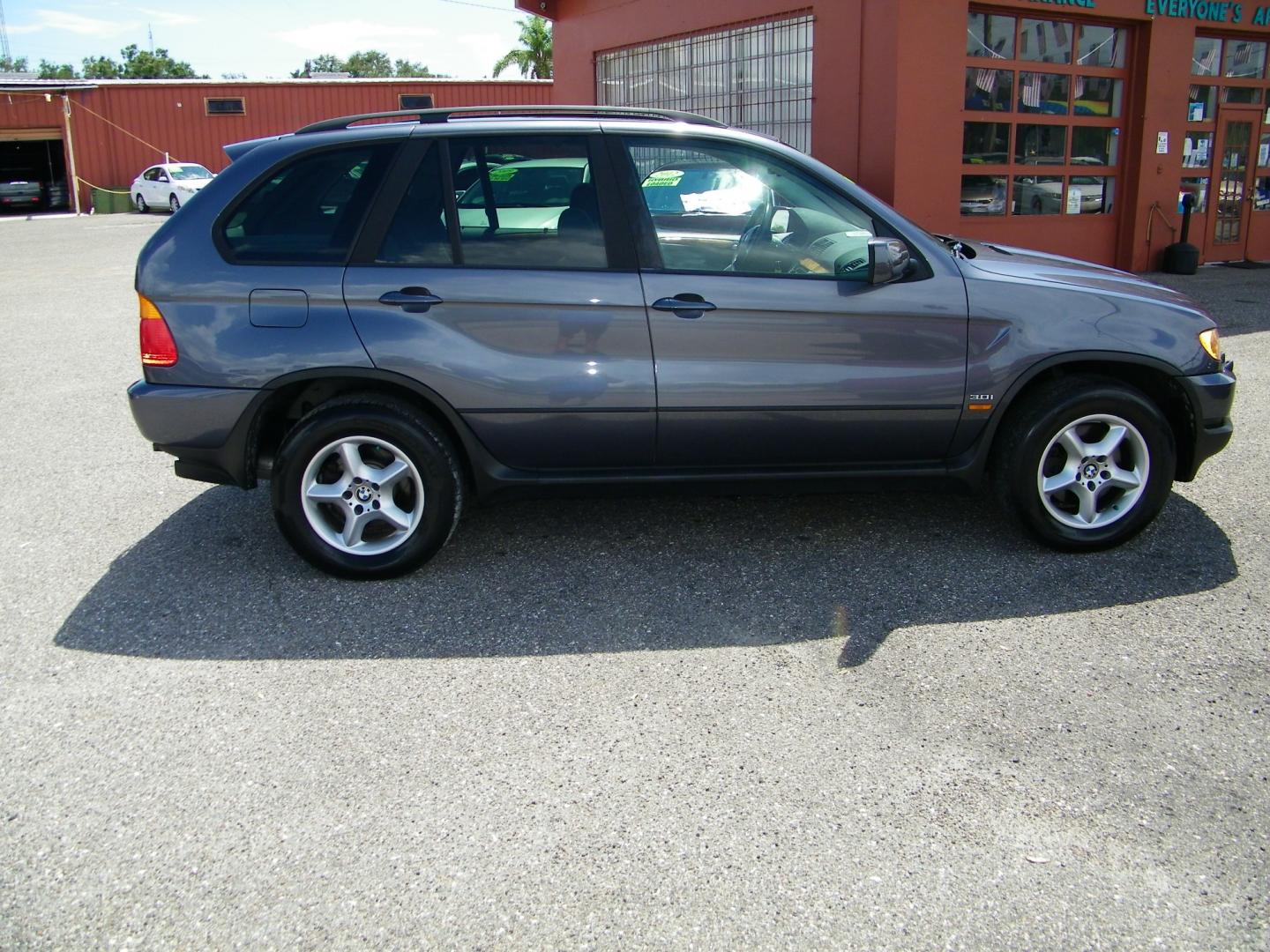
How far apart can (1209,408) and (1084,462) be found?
0.58 m

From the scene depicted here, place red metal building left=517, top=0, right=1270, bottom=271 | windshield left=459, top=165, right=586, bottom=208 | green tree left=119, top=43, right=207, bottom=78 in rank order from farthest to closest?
green tree left=119, top=43, right=207, bottom=78 < red metal building left=517, top=0, right=1270, bottom=271 < windshield left=459, top=165, right=586, bottom=208

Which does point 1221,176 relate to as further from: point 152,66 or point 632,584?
point 152,66

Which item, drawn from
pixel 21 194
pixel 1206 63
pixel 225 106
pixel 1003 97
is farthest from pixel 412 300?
pixel 21 194

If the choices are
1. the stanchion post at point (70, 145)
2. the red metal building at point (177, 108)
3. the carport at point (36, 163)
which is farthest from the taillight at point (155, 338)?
the carport at point (36, 163)

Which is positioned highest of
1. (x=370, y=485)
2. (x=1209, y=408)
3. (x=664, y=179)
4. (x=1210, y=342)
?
(x=664, y=179)

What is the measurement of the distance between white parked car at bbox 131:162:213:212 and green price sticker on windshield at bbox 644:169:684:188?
3092 cm

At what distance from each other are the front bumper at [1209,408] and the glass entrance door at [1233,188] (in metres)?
12.2

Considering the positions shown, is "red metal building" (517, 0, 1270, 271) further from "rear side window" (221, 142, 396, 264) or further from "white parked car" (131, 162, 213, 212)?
"white parked car" (131, 162, 213, 212)

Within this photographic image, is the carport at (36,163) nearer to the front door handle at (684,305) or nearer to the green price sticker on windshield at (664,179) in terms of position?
the green price sticker on windshield at (664,179)

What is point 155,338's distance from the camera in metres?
4.27

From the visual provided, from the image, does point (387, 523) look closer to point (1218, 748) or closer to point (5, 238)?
point (1218, 748)

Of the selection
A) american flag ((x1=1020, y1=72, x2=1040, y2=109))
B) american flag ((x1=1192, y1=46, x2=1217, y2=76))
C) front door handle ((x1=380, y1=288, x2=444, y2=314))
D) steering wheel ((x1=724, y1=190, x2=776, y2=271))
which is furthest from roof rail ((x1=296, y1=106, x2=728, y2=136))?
american flag ((x1=1192, y1=46, x2=1217, y2=76))

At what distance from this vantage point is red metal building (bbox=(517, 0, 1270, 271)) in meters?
11.9

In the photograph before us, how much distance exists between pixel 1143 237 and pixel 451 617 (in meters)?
12.9
